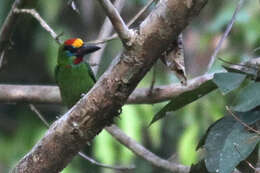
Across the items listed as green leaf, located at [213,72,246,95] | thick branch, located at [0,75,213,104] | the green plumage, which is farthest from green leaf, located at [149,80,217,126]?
the green plumage

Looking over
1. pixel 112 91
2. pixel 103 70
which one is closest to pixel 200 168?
pixel 112 91

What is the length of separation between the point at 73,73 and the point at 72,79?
0.16ft

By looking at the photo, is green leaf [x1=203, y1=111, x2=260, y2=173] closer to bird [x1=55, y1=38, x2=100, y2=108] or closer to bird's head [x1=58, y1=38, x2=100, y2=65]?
bird [x1=55, y1=38, x2=100, y2=108]

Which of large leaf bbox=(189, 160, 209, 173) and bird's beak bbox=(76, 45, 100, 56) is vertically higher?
large leaf bbox=(189, 160, 209, 173)

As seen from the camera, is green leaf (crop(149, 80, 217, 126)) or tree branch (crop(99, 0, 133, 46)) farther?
green leaf (crop(149, 80, 217, 126))

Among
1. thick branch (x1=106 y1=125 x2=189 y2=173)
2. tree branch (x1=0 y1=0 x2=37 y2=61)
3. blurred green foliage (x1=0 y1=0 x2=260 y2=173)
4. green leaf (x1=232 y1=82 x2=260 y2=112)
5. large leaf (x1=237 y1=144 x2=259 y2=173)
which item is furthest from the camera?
blurred green foliage (x1=0 y1=0 x2=260 y2=173)

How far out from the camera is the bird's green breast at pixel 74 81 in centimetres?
329

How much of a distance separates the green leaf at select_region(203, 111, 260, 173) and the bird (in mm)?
1380

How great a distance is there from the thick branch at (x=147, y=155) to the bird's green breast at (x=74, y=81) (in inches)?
12.1

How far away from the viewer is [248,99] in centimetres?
182

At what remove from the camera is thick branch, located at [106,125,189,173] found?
2.71 m

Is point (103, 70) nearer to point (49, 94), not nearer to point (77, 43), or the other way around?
point (77, 43)

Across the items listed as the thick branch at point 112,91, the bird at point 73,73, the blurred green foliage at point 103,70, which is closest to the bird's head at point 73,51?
the bird at point 73,73

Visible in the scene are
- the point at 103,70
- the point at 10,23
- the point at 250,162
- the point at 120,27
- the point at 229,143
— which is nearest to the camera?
the point at 120,27
